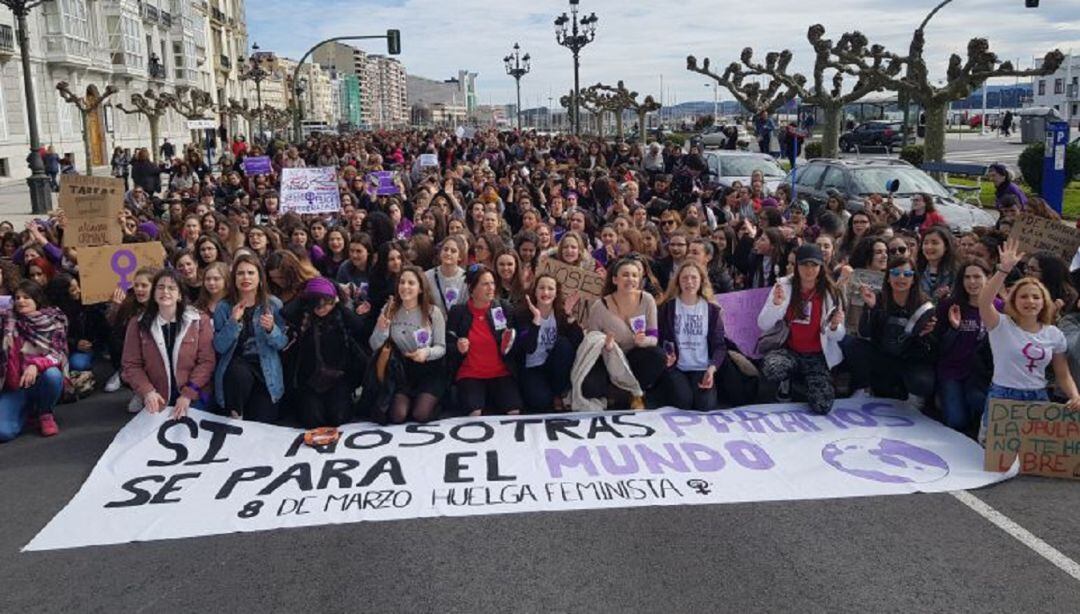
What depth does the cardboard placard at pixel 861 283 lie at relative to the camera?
7.39m

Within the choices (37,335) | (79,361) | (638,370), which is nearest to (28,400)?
(37,335)

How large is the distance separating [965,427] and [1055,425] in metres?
1.00

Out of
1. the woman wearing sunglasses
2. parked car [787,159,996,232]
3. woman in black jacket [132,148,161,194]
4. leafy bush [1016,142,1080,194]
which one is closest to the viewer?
the woman wearing sunglasses

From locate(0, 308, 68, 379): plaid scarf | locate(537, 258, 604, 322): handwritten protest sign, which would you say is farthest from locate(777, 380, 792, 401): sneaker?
locate(0, 308, 68, 379): plaid scarf

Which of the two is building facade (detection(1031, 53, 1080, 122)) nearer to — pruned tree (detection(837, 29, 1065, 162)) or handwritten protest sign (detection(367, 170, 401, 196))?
pruned tree (detection(837, 29, 1065, 162))

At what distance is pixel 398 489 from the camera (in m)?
5.55

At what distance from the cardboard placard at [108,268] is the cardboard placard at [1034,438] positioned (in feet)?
22.5

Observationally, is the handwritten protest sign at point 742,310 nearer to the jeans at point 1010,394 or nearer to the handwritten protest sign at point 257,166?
the jeans at point 1010,394

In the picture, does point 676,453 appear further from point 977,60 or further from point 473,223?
point 977,60

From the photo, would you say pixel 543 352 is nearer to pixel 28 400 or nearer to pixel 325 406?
pixel 325 406

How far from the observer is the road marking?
446cm

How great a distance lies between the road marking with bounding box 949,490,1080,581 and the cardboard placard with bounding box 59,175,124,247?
8.34 m

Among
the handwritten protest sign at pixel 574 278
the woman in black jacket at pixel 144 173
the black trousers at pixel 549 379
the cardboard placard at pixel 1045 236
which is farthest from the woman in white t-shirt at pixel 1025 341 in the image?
the woman in black jacket at pixel 144 173

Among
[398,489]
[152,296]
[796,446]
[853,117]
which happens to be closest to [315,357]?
[152,296]
